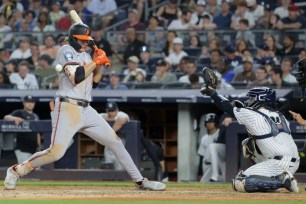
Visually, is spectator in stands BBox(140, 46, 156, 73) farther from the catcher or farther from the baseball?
the baseball

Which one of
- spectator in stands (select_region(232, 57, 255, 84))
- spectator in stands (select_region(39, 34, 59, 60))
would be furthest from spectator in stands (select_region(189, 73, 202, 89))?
spectator in stands (select_region(39, 34, 59, 60))

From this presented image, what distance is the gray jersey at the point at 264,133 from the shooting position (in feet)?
34.1

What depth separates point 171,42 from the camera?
55.4ft

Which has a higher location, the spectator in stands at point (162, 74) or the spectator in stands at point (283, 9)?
the spectator in stands at point (283, 9)

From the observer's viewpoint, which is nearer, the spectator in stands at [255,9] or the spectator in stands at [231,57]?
the spectator in stands at [231,57]

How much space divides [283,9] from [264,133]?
6.76 m

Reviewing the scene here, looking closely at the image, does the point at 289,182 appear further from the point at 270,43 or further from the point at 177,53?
the point at 177,53

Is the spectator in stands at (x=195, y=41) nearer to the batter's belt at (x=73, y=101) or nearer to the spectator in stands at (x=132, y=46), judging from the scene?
the spectator in stands at (x=132, y=46)

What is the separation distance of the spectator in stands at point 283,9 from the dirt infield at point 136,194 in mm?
6178

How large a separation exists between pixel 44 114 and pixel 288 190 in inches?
277

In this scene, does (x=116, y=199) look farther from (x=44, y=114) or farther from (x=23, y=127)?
(x=44, y=114)

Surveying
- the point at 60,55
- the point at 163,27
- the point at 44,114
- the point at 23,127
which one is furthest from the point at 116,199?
the point at 163,27

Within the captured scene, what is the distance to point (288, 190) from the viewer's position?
10.6 m

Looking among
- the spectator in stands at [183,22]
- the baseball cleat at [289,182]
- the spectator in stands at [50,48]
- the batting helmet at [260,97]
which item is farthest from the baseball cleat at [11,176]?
the spectator in stands at [183,22]
